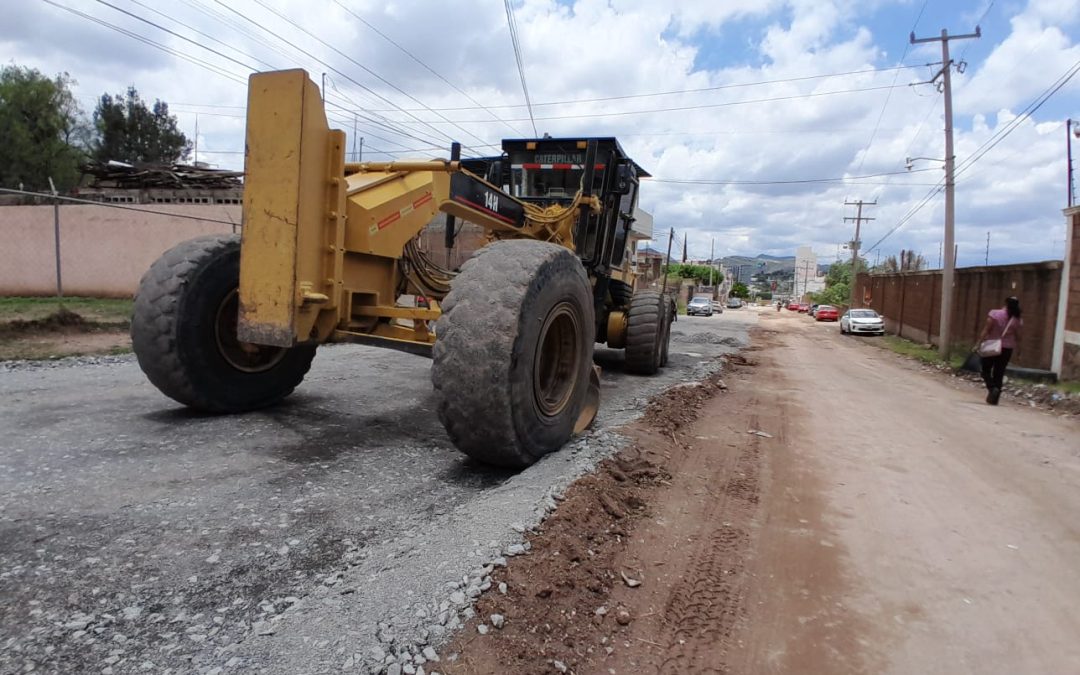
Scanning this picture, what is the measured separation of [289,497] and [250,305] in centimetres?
127

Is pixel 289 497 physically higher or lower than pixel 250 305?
lower

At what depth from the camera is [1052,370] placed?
1113 centimetres

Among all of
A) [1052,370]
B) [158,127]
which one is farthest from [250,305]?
[158,127]

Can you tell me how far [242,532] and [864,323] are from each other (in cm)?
2952

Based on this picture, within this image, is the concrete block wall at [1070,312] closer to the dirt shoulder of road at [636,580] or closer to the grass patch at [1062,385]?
the grass patch at [1062,385]

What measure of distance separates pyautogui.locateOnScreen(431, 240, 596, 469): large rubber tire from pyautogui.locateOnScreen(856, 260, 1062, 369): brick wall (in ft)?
38.2

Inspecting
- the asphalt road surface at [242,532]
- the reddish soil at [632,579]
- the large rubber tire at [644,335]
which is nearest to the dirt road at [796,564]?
the reddish soil at [632,579]

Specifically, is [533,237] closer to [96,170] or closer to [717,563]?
[717,563]

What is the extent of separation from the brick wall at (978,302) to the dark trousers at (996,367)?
315cm

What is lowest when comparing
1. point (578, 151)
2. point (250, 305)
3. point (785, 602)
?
point (785, 602)

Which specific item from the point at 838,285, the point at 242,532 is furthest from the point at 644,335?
the point at 838,285

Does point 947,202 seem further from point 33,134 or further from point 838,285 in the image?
point 838,285

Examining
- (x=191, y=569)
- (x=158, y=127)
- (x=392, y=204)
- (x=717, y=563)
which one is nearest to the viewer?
(x=191, y=569)

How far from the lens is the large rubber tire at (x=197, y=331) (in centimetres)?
474
